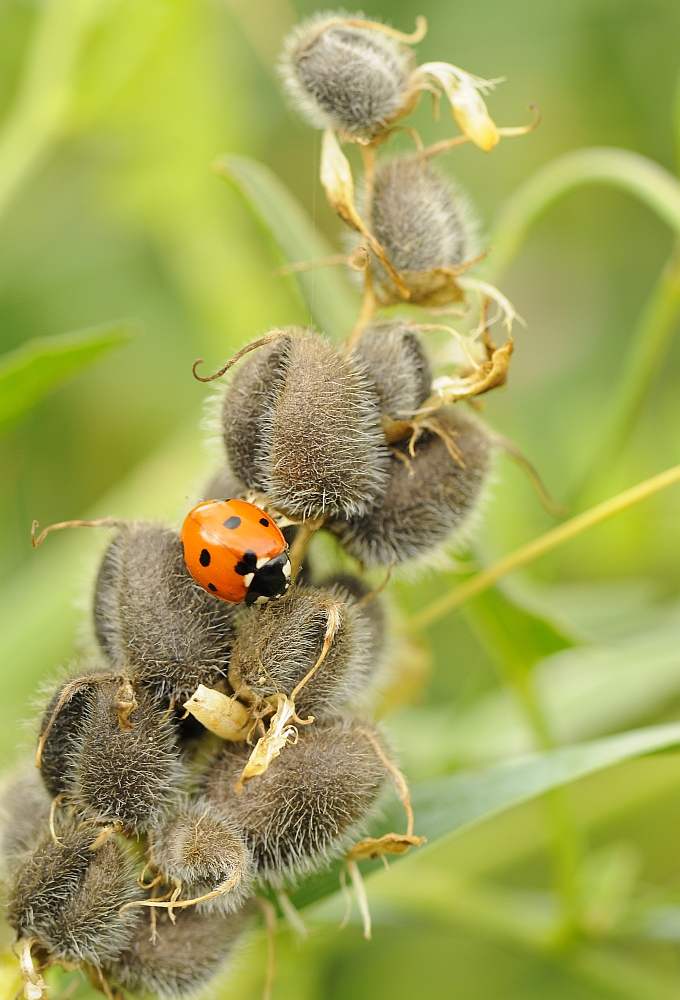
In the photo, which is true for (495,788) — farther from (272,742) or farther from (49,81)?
(49,81)

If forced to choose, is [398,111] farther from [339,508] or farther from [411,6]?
[411,6]

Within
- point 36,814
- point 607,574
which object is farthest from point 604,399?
point 36,814

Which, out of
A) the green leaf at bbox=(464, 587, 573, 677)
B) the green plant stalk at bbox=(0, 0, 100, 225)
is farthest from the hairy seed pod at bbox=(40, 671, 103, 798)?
the green plant stalk at bbox=(0, 0, 100, 225)

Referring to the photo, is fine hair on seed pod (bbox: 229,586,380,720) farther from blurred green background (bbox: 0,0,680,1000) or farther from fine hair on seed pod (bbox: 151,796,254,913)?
blurred green background (bbox: 0,0,680,1000)

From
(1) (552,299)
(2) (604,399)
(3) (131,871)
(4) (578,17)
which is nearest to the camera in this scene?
(3) (131,871)

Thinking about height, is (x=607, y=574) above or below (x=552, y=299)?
below

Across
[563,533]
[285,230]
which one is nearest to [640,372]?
[563,533]
